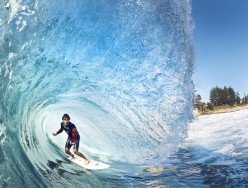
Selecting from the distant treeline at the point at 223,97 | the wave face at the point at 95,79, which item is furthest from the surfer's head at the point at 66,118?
the distant treeline at the point at 223,97

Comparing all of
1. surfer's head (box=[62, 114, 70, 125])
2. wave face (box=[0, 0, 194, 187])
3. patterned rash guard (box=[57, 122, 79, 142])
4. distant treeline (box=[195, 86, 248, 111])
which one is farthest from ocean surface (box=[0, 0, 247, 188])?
distant treeline (box=[195, 86, 248, 111])

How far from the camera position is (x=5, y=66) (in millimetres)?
8469

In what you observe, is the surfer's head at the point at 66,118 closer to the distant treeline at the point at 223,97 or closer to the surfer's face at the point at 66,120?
the surfer's face at the point at 66,120

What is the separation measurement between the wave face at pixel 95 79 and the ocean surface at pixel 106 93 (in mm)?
26

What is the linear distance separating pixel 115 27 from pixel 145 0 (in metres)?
1.00

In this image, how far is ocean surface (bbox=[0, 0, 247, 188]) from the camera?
29.3ft

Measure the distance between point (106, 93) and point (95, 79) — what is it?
804mm

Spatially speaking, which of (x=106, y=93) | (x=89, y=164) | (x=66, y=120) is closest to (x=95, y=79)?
(x=106, y=93)

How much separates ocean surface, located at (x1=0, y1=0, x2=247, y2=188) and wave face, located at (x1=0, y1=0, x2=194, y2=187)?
0.03 m

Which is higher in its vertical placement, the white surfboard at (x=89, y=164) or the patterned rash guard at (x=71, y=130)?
the patterned rash guard at (x=71, y=130)

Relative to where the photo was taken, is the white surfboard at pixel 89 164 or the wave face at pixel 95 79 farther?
the white surfboard at pixel 89 164

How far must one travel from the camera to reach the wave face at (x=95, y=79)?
884 cm

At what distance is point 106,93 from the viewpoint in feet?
40.6

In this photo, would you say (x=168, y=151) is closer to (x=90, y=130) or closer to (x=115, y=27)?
(x=90, y=130)
